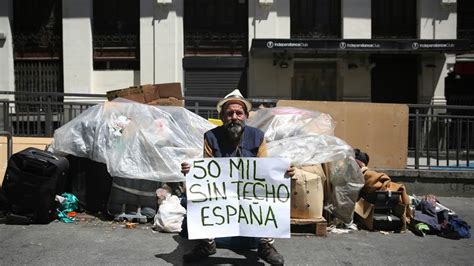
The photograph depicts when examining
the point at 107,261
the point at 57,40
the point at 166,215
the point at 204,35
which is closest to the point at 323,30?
the point at 204,35

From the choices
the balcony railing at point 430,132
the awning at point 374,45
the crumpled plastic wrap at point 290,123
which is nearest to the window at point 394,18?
the awning at point 374,45

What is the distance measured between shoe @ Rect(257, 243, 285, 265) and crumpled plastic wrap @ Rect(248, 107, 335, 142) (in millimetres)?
2367

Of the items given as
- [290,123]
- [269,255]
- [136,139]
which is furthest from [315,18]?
[269,255]

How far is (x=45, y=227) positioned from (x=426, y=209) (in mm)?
5073

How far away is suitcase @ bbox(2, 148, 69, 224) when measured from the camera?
5496 mm

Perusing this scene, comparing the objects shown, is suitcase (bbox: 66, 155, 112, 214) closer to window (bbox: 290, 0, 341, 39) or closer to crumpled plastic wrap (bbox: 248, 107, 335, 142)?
crumpled plastic wrap (bbox: 248, 107, 335, 142)

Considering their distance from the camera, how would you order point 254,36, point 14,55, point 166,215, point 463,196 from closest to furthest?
point 166,215 → point 463,196 → point 254,36 → point 14,55

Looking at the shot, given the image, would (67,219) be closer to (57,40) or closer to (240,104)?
(240,104)

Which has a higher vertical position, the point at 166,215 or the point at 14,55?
the point at 14,55

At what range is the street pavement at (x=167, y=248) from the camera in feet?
14.8

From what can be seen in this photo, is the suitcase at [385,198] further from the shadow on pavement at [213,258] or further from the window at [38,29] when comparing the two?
the window at [38,29]

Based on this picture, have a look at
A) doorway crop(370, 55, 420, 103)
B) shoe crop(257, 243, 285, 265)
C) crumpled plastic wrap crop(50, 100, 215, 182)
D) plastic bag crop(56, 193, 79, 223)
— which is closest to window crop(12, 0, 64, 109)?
crumpled plastic wrap crop(50, 100, 215, 182)

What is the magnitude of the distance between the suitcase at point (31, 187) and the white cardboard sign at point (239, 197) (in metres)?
2.37

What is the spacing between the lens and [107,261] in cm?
443
